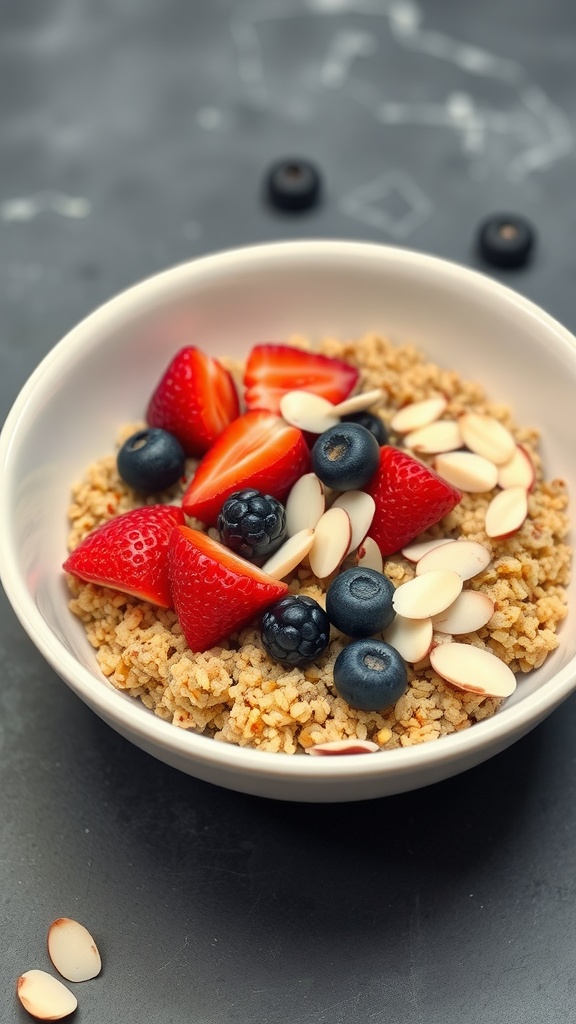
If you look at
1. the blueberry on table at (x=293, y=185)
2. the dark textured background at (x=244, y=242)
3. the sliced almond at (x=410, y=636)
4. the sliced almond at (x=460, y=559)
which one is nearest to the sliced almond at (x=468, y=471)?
the sliced almond at (x=460, y=559)

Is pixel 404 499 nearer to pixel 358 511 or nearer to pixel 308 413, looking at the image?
pixel 358 511

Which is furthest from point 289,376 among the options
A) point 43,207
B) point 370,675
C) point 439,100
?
point 439,100

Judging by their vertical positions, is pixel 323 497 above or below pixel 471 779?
above

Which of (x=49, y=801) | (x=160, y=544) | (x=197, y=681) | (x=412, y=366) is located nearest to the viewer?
(x=197, y=681)

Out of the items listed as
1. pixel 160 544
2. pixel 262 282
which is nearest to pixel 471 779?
pixel 160 544

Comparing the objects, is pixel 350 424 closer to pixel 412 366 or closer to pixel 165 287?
pixel 412 366

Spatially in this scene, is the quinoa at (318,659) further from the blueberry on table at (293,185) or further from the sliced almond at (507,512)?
the blueberry on table at (293,185)
